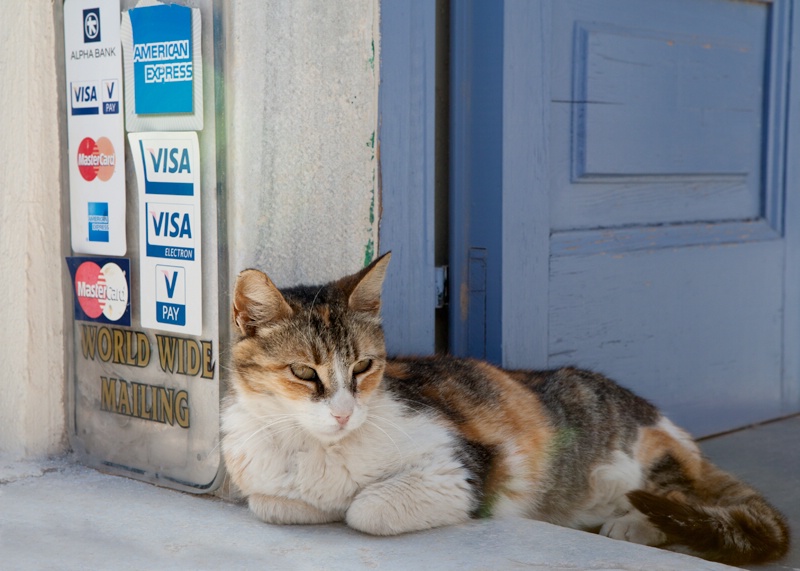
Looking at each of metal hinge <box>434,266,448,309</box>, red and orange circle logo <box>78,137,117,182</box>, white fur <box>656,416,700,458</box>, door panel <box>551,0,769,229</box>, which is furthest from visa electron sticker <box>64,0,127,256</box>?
white fur <box>656,416,700,458</box>

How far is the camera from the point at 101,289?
302 centimetres

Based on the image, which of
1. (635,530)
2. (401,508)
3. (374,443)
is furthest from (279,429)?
(635,530)

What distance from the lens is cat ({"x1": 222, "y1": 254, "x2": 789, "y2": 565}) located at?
2.44m

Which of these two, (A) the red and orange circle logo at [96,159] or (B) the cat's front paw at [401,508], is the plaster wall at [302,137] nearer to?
(A) the red and orange circle logo at [96,159]

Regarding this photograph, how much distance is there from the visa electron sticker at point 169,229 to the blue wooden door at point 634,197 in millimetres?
959

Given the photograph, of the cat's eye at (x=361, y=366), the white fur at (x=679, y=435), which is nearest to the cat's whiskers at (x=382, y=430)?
the cat's eye at (x=361, y=366)

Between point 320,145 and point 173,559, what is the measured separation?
120cm

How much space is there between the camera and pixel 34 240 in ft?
9.99

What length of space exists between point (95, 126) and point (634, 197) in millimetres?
1909

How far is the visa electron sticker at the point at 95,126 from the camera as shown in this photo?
2.91 meters

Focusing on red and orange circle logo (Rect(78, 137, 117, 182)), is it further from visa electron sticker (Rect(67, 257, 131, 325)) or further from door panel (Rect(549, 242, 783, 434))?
door panel (Rect(549, 242, 783, 434))

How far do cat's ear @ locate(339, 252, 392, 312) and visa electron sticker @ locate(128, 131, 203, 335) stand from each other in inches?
17.5

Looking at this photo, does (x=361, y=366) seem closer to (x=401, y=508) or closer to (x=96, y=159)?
(x=401, y=508)

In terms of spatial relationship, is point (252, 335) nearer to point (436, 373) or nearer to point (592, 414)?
point (436, 373)
